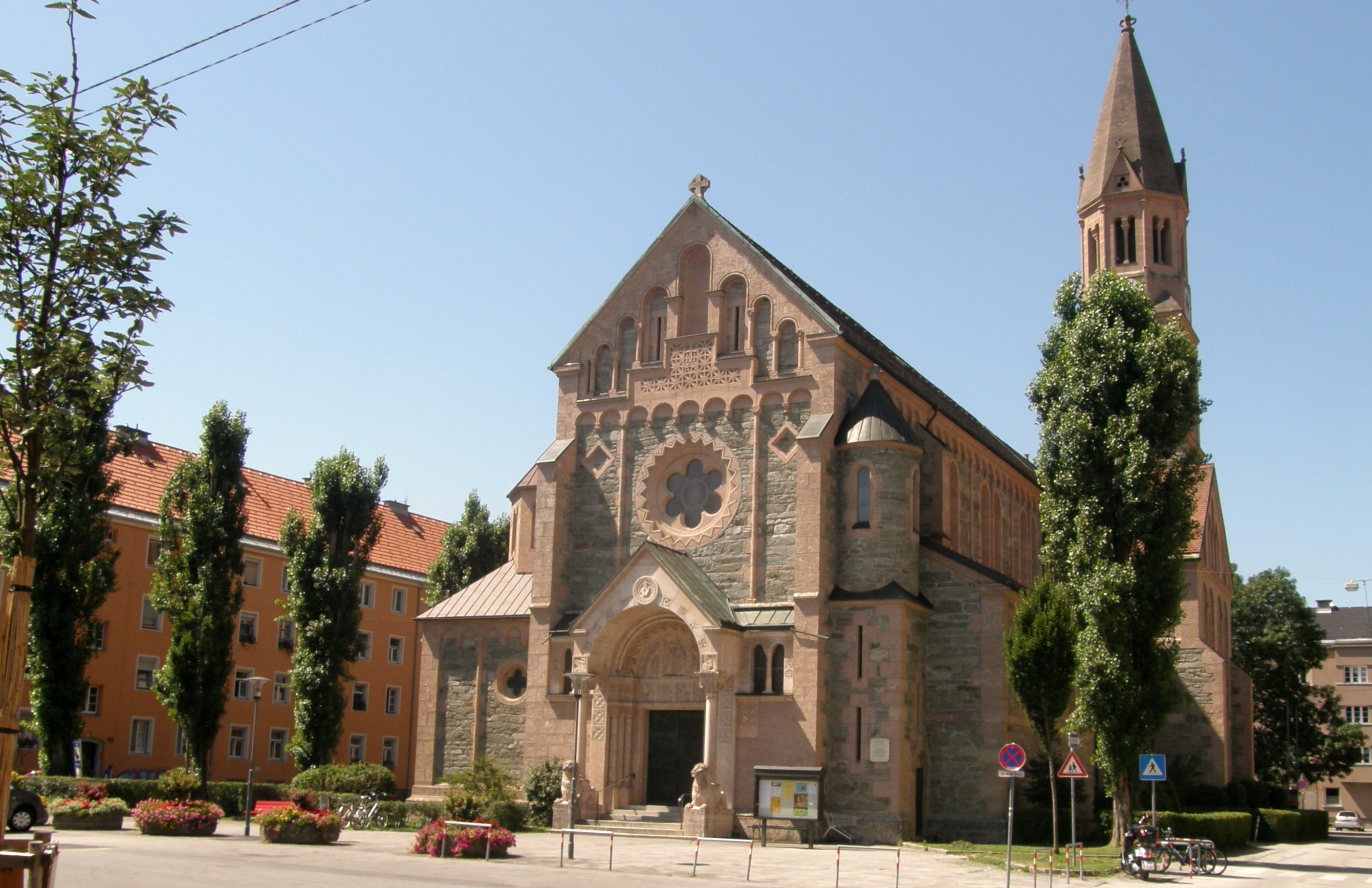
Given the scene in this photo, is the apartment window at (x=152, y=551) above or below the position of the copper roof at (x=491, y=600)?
above

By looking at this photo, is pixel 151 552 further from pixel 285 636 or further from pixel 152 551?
pixel 285 636

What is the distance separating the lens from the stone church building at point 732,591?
3434 centimetres

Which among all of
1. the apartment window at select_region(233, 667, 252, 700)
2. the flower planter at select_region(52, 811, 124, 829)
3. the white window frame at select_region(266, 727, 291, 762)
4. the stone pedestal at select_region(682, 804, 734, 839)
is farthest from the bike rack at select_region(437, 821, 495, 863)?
the white window frame at select_region(266, 727, 291, 762)

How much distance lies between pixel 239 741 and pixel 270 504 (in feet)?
37.1

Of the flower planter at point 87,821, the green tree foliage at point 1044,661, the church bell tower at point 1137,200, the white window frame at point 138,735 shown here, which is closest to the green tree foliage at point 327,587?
the white window frame at point 138,735

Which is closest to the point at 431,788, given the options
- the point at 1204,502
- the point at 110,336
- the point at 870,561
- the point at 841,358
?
the point at 870,561

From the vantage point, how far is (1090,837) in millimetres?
37688

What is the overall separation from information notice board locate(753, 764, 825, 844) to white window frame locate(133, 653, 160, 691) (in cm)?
2865

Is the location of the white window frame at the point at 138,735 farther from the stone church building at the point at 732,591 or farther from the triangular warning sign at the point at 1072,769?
the triangular warning sign at the point at 1072,769

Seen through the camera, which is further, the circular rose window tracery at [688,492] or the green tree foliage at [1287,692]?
the green tree foliage at [1287,692]

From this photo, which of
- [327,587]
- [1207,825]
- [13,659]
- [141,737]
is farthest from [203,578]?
[13,659]

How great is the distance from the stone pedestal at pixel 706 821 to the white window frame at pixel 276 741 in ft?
92.5

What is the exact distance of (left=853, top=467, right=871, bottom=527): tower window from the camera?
1427 inches

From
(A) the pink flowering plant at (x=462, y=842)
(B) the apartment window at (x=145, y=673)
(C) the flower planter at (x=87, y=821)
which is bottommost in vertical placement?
(C) the flower planter at (x=87, y=821)
